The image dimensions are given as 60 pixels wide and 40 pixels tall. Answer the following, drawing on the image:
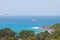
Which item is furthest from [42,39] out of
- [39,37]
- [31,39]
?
[31,39]

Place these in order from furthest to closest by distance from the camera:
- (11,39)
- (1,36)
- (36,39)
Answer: (1,36), (36,39), (11,39)

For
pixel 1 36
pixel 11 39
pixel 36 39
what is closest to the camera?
pixel 11 39

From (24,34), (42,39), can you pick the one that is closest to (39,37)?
(42,39)

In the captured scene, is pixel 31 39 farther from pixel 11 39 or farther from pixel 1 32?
pixel 1 32

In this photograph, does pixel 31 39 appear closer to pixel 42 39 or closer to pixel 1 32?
pixel 42 39

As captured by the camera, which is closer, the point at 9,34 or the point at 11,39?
the point at 11,39

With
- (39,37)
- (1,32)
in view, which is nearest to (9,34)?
(1,32)

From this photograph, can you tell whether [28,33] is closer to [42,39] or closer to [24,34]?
[24,34]

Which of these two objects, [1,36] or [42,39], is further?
[1,36]
